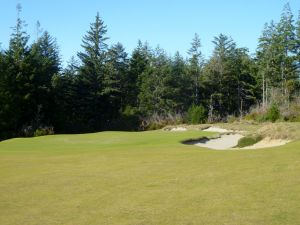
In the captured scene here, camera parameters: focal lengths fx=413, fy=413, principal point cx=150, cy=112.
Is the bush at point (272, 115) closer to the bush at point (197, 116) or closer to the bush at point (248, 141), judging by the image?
the bush at point (197, 116)

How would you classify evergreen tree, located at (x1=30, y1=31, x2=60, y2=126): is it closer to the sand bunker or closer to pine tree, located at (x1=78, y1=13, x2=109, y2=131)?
pine tree, located at (x1=78, y1=13, x2=109, y2=131)

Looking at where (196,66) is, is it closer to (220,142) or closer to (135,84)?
(135,84)

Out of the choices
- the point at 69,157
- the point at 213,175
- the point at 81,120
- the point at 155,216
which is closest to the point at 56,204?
the point at 155,216

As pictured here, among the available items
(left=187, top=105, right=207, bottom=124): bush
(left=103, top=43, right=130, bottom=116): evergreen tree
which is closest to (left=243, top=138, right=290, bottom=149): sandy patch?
(left=187, top=105, right=207, bottom=124): bush

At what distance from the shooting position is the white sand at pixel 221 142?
24461mm

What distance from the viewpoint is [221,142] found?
2580 centimetres

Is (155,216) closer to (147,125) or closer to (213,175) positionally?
(213,175)

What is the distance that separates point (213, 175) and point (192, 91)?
51.8m

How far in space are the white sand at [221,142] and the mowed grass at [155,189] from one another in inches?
296

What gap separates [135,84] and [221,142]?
38.6 meters

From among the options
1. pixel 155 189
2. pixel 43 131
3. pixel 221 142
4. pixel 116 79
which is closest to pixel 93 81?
pixel 116 79

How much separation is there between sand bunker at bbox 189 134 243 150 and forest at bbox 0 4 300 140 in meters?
19.7

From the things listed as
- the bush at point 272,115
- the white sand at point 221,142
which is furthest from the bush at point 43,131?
the bush at point 272,115

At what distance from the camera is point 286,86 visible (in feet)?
191
